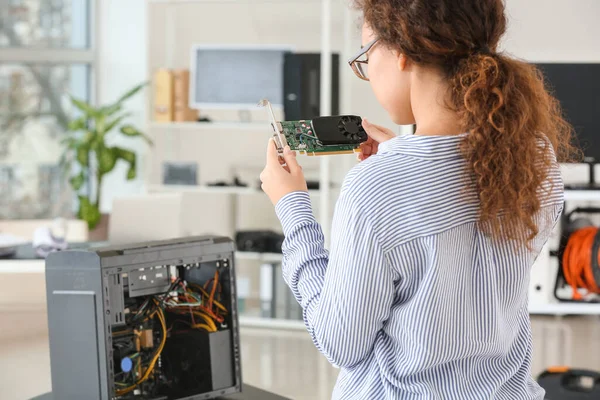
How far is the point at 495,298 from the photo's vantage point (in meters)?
1.04

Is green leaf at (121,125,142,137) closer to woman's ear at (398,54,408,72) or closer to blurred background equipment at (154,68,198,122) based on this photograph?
blurred background equipment at (154,68,198,122)

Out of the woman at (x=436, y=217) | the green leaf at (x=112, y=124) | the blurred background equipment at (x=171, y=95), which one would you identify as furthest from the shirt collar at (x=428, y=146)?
the green leaf at (x=112, y=124)

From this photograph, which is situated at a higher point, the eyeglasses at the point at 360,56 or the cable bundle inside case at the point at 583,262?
the eyeglasses at the point at 360,56

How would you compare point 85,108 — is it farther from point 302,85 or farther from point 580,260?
point 580,260

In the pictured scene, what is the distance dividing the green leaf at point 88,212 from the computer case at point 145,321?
4044mm

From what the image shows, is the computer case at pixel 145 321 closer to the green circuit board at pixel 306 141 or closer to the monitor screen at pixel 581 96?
the green circuit board at pixel 306 141

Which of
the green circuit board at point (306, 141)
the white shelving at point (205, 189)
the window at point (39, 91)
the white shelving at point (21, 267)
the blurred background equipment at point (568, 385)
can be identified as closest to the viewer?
the green circuit board at point (306, 141)

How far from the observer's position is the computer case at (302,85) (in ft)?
16.3

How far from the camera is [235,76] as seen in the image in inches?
205

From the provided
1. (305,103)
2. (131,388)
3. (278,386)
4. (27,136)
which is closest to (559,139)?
(131,388)

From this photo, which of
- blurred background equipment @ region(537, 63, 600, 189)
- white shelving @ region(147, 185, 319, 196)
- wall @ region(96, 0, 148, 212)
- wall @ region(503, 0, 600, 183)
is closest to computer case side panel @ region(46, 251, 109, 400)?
white shelving @ region(147, 185, 319, 196)

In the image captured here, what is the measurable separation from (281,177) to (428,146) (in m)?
0.24

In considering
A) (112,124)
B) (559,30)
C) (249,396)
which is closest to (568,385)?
(249,396)

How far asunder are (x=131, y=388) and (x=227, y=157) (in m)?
A: 4.37
